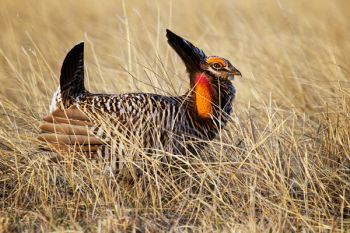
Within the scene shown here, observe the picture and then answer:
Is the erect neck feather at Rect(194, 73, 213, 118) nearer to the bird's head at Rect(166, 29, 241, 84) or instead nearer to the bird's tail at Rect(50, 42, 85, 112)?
the bird's head at Rect(166, 29, 241, 84)

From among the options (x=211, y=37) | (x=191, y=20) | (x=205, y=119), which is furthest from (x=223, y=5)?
(x=205, y=119)

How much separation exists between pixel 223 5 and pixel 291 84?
152 inches

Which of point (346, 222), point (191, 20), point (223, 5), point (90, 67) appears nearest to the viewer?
point (346, 222)

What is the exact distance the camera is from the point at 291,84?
227 inches

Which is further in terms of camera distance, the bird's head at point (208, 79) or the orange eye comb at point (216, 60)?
the orange eye comb at point (216, 60)

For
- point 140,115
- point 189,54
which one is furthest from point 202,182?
point 189,54

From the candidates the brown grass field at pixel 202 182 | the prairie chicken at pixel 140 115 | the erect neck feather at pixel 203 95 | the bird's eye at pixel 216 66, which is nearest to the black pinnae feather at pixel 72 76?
the prairie chicken at pixel 140 115

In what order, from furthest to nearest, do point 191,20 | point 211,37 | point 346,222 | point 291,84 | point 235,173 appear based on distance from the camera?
point 191,20, point 211,37, point 291,84, point 235,173, point 346,222

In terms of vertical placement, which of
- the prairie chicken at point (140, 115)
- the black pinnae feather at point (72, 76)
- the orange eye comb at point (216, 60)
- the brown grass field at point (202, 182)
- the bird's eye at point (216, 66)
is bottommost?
the brown grass field at point (202, 182)

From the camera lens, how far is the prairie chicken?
404cm

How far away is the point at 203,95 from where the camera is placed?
4395 millimetres

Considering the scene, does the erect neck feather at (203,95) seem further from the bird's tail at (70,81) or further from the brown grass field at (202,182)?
the bird's tail at (70,81)

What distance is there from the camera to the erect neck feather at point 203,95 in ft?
14.2

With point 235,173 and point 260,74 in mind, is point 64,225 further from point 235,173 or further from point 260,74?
point 260,74
